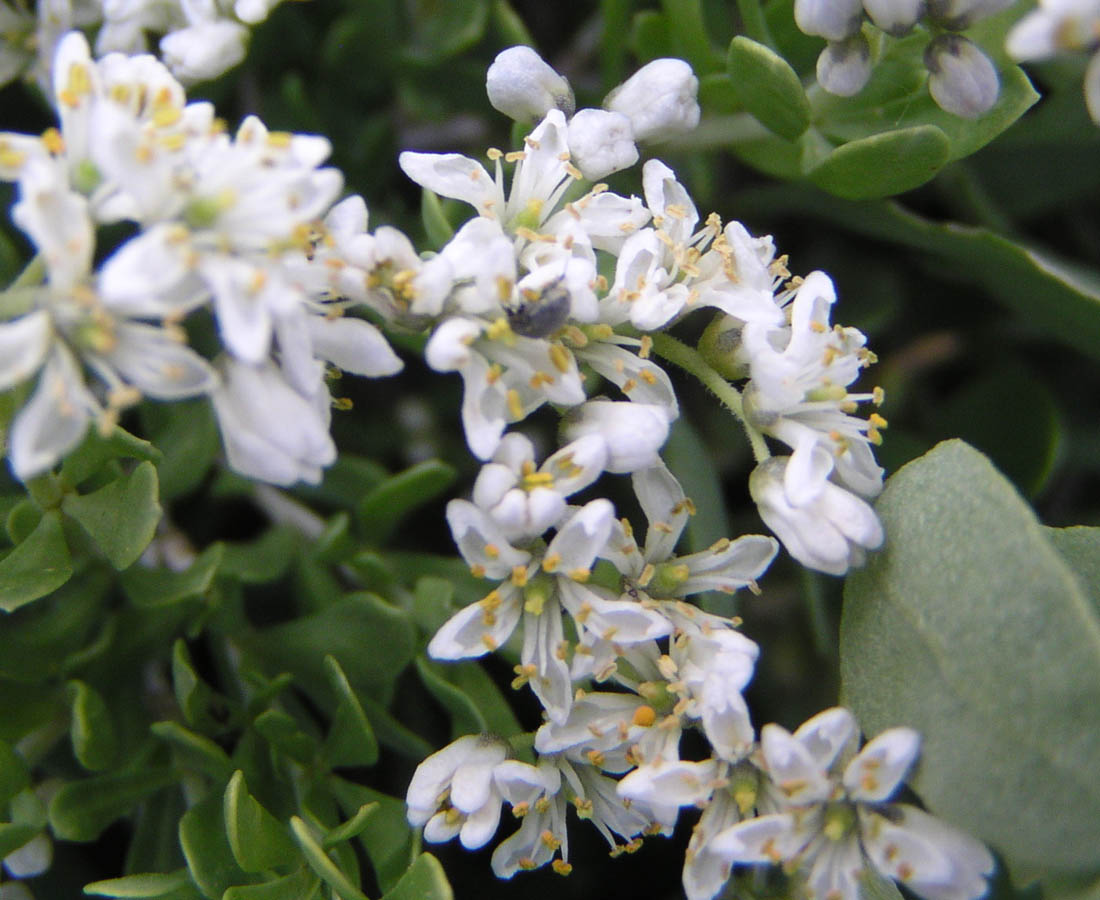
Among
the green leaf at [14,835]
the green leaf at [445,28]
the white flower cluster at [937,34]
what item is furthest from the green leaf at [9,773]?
the white flower cluster at [937,34]

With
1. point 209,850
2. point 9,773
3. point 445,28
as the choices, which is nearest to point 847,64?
point 445,28

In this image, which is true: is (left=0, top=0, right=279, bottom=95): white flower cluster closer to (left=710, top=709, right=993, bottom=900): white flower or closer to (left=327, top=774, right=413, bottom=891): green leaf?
(left=327, top=774, right=413, bottom=891): green leaf

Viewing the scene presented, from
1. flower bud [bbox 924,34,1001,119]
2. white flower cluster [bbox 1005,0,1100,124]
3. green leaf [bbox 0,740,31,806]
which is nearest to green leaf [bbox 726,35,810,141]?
flower bud [bbox 924,34,1001,119]

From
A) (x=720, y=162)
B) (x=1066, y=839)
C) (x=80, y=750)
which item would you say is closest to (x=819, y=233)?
(x=720, y=162)

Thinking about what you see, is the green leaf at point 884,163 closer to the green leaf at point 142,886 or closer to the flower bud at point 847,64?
the flower bud at point 847,64

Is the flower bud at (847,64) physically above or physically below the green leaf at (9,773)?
above

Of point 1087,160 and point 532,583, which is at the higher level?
point 1087,160

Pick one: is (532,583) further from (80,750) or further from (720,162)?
(720,162)
